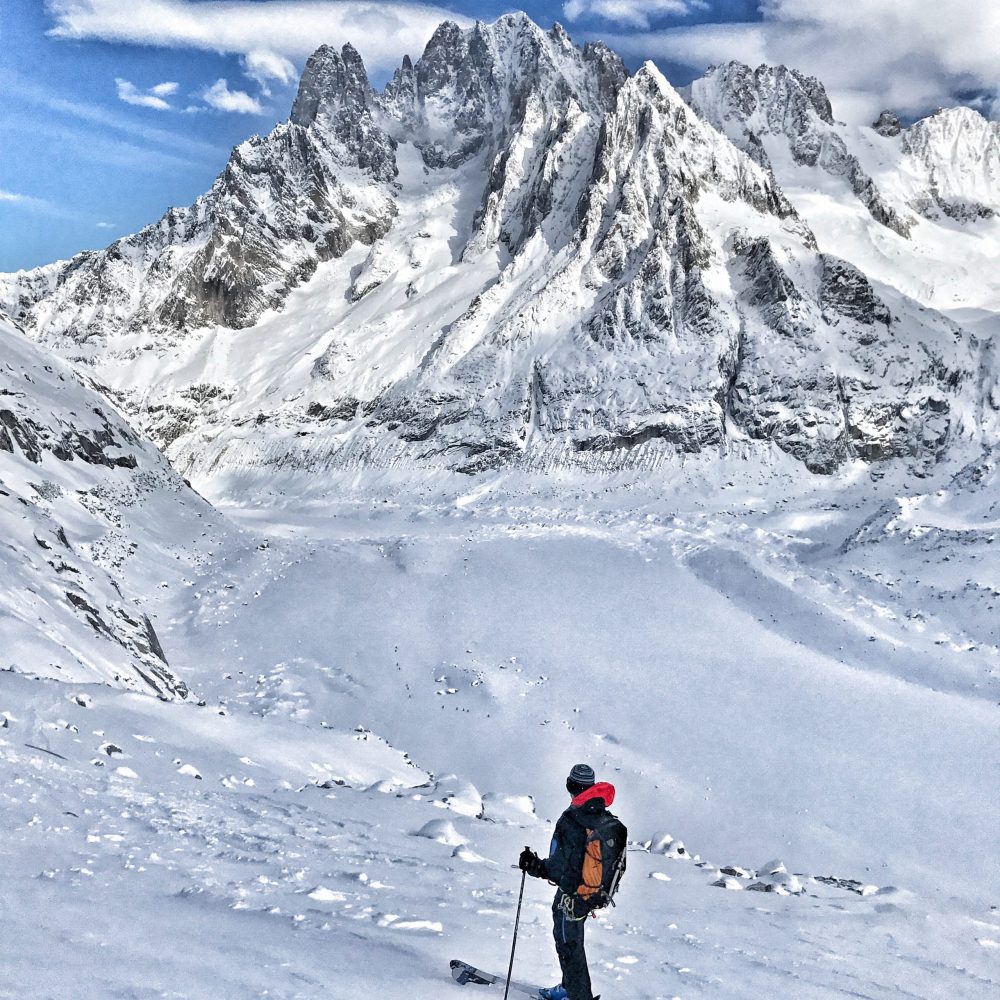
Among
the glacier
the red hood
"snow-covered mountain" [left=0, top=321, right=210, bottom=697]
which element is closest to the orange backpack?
the red hood

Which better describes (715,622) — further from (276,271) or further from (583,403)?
(276,271)

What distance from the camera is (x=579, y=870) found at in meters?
5.39

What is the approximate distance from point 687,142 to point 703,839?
9544 centimetres

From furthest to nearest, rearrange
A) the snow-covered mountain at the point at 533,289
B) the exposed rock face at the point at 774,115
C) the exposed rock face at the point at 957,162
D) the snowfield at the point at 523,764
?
the exposed rock face at the point at 957,162
the exposed rock face at the point at 774,115
the snow-covered mountain at the point at 533,289
the snowfield at the point at 523,764

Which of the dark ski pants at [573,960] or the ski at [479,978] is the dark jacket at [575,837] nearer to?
the dark ski pants at [573,960]

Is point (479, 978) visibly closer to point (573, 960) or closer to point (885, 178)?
point (573, 960)

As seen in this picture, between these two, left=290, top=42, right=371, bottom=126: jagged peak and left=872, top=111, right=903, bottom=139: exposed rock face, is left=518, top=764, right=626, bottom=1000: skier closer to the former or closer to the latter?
left=290, top=42, right=371, bottom=126: jagged peak

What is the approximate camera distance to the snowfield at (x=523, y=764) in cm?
609

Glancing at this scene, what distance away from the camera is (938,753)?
64.6 feet

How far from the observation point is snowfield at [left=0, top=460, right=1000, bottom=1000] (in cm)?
609

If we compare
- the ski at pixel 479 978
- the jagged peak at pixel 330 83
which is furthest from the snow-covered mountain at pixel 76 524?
the jagged peak at pixel 330 83

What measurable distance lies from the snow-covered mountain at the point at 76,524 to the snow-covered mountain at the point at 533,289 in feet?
138

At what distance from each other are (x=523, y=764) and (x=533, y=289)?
257 ft

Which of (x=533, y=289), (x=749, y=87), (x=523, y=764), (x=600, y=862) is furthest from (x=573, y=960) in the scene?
(x=749, y=87)
